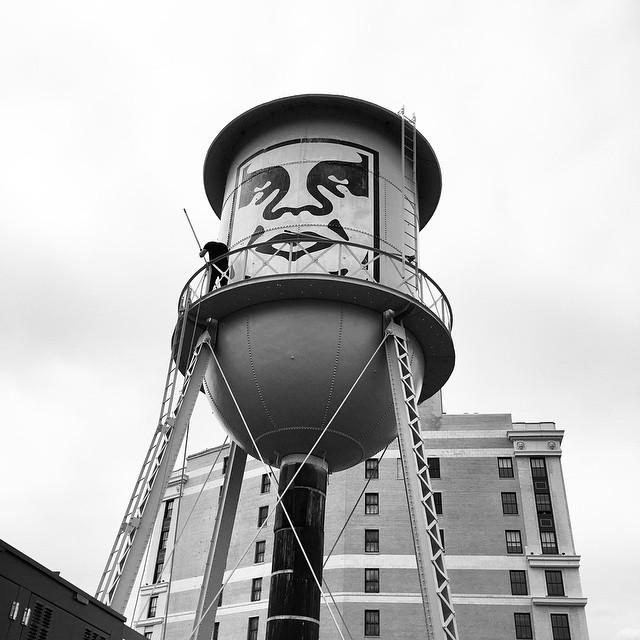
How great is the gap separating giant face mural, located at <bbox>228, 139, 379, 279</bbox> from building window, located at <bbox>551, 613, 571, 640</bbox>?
3823 cm

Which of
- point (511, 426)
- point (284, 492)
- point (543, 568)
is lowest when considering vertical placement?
point (284, 492)

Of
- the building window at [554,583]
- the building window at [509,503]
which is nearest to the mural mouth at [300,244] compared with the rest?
the building window at [554,583]

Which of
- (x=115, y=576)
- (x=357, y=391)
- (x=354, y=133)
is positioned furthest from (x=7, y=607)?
(x=354, y=133)

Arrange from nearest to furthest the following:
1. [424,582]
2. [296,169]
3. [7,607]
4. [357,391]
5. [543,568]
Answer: [7,607] < [424,582] < [357,391] < [296,169] < [543,568]

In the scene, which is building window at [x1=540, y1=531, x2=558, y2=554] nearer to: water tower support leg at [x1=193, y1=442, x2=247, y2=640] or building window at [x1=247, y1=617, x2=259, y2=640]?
building window at [x1=247, y1=617, x2=259, y2=640]

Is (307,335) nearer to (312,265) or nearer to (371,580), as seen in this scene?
(312,265)

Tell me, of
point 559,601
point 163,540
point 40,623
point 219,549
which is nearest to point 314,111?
point 219,549

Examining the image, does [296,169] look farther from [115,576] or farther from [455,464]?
[455,464]

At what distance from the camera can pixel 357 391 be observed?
14.1 meters

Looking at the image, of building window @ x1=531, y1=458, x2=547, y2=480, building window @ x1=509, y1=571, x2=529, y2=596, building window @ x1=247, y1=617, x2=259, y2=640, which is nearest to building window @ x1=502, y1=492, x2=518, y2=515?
building window @ x1=531, y1=458, x2=547, y2=480

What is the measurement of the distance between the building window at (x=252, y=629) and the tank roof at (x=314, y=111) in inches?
1481

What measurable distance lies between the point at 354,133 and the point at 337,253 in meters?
3.40

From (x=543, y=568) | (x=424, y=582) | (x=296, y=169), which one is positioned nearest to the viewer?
(x=424, y=582)

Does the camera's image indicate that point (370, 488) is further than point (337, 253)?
Yes
